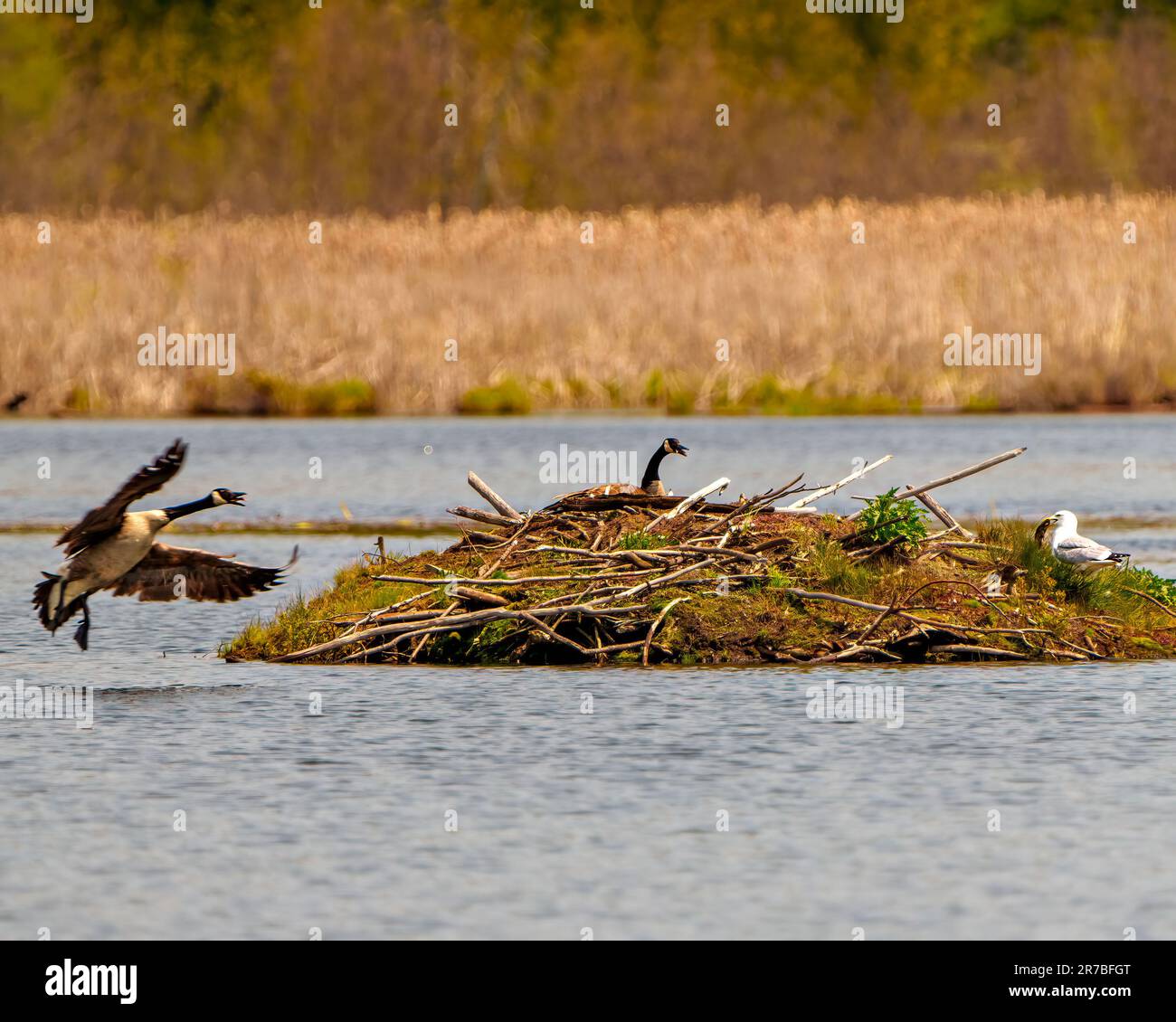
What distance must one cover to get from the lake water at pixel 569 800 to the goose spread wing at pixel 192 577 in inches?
18.1

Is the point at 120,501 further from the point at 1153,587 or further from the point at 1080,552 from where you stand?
the point at 1153,587

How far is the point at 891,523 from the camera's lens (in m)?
13.9

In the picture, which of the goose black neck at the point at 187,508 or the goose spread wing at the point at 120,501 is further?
the goose black neck at the point at 187,508

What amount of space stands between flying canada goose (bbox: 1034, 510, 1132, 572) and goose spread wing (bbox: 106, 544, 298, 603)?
14.1 feet

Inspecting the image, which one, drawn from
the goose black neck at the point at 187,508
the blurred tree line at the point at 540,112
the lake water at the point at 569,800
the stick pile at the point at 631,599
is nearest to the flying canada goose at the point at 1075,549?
the stick pile at the point at 631,599

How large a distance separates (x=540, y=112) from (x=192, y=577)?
39995 mm

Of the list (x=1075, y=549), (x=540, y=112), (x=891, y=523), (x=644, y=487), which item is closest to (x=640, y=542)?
(x=644, y=487)

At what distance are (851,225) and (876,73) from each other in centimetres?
2600

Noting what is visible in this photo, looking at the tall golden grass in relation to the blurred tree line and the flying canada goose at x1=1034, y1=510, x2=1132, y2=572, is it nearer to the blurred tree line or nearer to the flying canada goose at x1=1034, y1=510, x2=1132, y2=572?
the flying canada goose at x1=1034, y1=510, x2=1132, y2=572

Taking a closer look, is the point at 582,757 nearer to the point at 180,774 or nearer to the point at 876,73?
the point at 180,774

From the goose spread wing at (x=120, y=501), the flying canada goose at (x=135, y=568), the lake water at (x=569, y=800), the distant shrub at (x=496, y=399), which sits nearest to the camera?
the lake water at (x=569, y=800)

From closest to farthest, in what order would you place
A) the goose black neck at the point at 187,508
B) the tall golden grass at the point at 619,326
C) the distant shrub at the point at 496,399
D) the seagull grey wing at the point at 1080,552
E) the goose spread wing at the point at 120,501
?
1. the goose spread wing at the point at 120,501
2. the goose black neck at the point at 187,508
3. the seagull grey wing at the point at 1080,552
4. the tall golden grass at the point at 619,326
5. the distant shrub at the point at 496,399

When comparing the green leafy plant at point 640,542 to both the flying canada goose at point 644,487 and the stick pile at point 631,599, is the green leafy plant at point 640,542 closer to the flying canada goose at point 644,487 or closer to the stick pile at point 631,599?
the stick pile at point 631,599

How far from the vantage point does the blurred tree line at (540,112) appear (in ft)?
165
